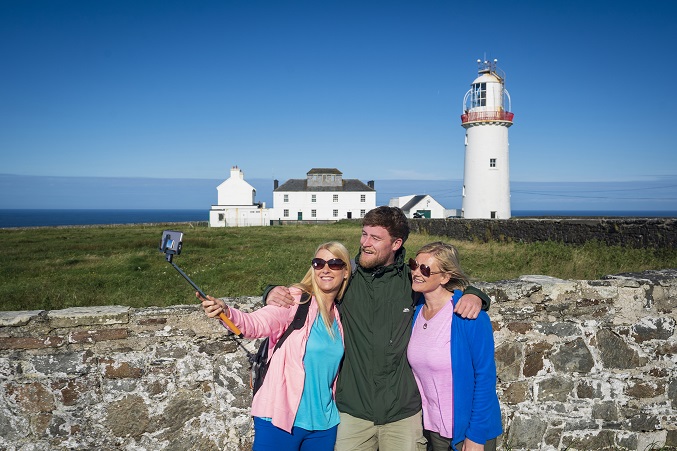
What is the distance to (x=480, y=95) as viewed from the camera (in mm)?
34781

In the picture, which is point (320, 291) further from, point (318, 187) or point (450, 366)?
point (318, 187)

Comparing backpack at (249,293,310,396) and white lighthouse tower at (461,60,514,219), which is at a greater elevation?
white lighthouse tower at (461,60,514,219)

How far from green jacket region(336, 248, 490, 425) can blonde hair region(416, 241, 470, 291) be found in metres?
0.10

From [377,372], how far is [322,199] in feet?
202

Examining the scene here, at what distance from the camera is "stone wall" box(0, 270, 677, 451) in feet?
12.5

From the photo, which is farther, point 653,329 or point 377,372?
point 653,329

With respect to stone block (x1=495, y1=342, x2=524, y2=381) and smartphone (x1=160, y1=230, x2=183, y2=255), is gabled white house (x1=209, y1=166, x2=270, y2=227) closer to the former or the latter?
stone block (x1=495, y1=342, x2=524, y2=381)

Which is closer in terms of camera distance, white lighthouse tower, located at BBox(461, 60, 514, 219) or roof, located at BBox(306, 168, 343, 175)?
white lighthouse tower, located at BBox(461, 60, 514, 219)

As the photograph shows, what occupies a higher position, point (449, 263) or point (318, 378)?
point (449, 263)

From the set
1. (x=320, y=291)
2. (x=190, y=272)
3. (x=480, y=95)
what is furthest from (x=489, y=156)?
(x=320, y=291)

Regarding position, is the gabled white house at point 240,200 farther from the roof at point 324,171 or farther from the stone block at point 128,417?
the stone block at point 128,417

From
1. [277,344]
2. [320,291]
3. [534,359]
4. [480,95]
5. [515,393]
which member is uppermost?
[480,95]

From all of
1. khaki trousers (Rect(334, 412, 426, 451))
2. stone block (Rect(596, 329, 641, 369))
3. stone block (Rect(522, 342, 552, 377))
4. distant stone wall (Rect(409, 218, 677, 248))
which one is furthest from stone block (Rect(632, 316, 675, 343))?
distant stone wall (Rect(409, 218, 677, 248))

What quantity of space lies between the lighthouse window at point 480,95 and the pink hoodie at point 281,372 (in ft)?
113
